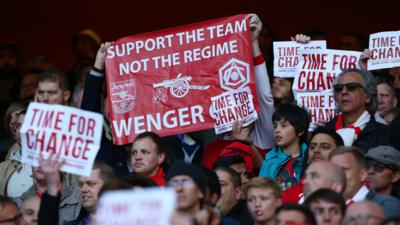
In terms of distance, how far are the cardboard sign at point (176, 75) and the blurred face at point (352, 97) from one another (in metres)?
0.76

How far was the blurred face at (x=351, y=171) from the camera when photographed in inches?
467

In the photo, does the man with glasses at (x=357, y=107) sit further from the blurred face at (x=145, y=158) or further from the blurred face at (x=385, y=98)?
the blurred face at (x=145, y=158)

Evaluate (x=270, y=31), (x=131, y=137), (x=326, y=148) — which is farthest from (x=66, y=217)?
(x=270, y=31)

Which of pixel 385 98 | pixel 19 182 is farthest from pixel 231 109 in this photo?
pixel 19 182

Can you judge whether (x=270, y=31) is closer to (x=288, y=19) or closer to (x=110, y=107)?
(x=288, y=19)

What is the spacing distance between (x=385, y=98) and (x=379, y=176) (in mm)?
1616

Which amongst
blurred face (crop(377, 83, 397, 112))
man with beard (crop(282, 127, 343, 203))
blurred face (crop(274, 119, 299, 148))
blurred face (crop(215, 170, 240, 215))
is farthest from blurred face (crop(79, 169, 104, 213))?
blurred face (crop(377, 83, 397, 112))

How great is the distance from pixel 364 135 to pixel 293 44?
1359 mm

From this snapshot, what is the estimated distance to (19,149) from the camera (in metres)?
13.7

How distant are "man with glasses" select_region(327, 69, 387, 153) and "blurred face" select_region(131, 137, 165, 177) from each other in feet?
4.75

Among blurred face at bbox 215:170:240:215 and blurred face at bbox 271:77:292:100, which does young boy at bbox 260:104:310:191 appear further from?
blurred face at bbox 271:77:292:100

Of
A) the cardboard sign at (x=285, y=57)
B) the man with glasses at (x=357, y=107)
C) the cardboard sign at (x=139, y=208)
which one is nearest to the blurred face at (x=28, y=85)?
the cardboard sign at (x=285, y=57)

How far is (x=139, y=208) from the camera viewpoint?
896cm

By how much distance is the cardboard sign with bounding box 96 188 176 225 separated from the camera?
8.88 meters
